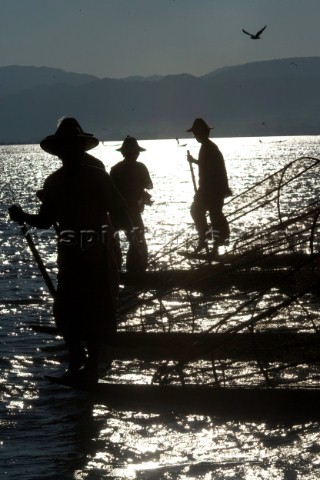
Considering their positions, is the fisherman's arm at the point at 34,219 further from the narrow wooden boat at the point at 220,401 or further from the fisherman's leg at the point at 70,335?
the narrow wooden boat at the point at 220,401

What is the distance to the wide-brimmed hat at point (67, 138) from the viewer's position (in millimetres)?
8547

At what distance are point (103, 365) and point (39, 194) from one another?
179 centimetres

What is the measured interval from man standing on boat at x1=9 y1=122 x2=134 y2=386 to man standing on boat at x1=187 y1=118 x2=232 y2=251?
760 cm

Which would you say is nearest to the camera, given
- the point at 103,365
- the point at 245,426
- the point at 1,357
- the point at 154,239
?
the point at 245,426

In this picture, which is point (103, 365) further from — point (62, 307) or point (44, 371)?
point (62, 307)

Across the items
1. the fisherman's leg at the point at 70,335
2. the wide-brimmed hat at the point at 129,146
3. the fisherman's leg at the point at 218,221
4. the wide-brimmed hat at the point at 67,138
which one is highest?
the wide-brimmed hat at the point at 129,146

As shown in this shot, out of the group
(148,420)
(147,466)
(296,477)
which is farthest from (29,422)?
(296,477)

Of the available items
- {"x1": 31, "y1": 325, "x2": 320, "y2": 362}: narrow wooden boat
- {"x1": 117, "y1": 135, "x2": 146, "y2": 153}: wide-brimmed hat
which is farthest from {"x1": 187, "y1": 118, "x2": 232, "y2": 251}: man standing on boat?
{"x1": 31, "y1": 325, "x2": 320, "y2": 362}: narrow wooden boat

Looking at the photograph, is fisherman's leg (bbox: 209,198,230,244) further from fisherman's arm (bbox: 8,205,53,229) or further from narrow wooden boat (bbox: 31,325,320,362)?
fisherman's arm (bbox: 8,205,53,229)

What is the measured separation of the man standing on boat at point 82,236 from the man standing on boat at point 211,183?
7.60m

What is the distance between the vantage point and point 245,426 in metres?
7.88

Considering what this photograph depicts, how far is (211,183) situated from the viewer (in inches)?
655

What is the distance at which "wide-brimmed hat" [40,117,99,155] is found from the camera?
8.55 metres

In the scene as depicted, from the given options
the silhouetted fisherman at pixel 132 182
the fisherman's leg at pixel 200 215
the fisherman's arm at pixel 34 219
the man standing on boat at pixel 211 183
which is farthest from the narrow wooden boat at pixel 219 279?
the fisherman's arm at pixel 34 219
